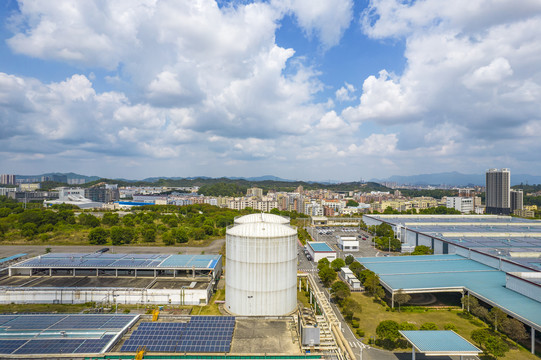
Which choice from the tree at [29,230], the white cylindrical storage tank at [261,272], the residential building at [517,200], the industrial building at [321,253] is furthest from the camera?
the residential building at [517,200]

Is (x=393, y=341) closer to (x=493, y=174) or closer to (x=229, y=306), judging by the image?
(x=229, y=306)

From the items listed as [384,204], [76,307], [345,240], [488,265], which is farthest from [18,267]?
[384,204]

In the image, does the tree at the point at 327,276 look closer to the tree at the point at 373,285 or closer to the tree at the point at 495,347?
the tree at the point at 373,285

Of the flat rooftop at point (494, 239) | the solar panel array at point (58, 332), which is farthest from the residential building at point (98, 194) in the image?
the solar panel array at point (58, 332)

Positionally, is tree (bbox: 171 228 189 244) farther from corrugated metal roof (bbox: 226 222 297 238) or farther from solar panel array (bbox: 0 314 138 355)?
solar panel array (bbox: 0 314 138 355)

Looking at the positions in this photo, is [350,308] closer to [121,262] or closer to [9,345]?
[9,345]

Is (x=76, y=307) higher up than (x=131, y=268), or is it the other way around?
(x=131, y=268)

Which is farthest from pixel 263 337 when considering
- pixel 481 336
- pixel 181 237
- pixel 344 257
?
pixel 181 237

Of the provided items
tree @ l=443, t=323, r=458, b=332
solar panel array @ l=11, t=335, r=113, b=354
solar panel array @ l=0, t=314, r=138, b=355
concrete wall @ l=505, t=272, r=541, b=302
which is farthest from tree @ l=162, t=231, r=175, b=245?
concrete wall @ l=505, t=272, r=541, b=302
